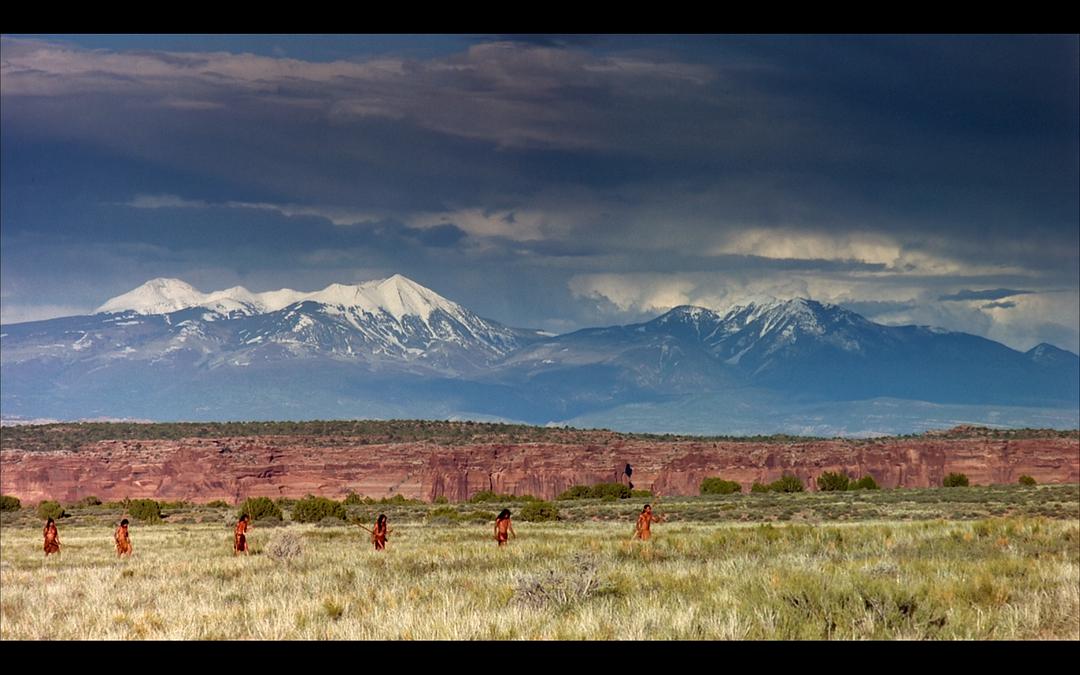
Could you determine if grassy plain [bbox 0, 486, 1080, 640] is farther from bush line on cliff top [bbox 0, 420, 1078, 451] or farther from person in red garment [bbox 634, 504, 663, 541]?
bush line on cliff top [bbox 0, 420, 1078, 451]

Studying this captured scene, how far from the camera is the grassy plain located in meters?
13.1

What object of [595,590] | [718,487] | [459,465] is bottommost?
[718,487]

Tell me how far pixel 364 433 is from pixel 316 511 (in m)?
72.6

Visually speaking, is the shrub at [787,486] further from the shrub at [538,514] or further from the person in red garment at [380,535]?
the person in red garment at [380,535]

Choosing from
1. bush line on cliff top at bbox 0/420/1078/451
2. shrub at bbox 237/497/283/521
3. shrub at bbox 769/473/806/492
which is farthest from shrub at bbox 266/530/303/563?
bush line on cliff top at bbox 0/420/1078/451

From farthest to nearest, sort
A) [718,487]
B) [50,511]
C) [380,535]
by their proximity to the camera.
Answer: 1. [718,487]
2. [50,511]
3. [380,535]

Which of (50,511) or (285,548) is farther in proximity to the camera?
(50,511)

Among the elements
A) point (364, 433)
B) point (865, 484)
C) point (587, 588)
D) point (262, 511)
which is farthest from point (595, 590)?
point (364, 433)

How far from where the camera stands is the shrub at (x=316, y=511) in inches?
2203

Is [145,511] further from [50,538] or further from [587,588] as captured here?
[587,588]

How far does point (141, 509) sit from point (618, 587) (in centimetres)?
5664

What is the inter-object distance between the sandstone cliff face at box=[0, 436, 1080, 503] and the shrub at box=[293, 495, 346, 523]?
5639 centimetres

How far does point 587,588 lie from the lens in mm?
16000
